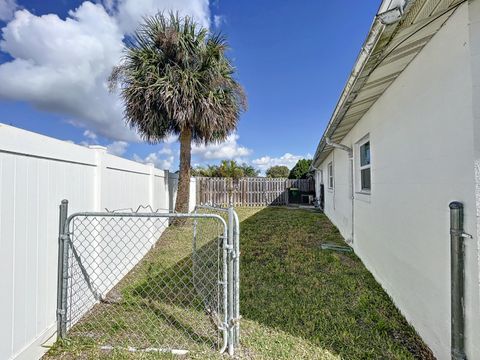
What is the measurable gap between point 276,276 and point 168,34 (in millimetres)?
6967

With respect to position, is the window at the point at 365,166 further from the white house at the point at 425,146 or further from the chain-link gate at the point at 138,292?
the chain-link gate at the point at 138,292

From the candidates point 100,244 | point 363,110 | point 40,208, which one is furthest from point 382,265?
Result: point 40,208

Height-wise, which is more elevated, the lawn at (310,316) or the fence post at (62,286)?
the fence post at (62,286)

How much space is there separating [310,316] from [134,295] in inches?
87.3

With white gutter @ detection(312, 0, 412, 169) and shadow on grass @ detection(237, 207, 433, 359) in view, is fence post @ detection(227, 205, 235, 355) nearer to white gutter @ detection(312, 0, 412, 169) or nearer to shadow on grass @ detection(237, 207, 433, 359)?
shadow on grass @ detection(237, 207, 433, 359)

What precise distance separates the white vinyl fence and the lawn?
1.32ft

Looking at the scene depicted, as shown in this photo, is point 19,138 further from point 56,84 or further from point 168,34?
point 56,84

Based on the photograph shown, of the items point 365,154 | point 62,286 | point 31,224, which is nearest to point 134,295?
point 62,286

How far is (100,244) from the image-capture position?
10.4 ft

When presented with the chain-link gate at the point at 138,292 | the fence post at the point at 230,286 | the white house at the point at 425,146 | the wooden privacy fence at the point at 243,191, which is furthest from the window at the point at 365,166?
the wooden privacy fence at the point at 243,191

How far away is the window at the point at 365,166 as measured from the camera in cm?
479

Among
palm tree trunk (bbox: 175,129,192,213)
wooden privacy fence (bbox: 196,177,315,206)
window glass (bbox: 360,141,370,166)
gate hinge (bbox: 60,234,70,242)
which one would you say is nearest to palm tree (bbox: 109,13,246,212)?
palm tree trunk (bbox: 175,129,192,213)

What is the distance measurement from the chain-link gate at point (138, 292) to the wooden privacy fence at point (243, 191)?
12.2m

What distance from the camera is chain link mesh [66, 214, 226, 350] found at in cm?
239
